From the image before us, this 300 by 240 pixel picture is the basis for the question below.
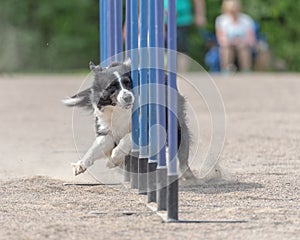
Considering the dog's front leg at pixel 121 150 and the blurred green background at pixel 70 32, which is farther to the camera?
the blurred green background at pixel 70 32

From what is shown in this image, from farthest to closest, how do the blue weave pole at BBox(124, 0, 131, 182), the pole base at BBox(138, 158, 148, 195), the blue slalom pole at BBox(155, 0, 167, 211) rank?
the blue weave pole at BBox(124, 0, 131, 182) < the pole base at BBox(138, 158, 148, 195) < the blue slalom pole at BBox(155, 0, 167, 211)

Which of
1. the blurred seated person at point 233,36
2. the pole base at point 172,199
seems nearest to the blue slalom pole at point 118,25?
the pole base at point 172,199

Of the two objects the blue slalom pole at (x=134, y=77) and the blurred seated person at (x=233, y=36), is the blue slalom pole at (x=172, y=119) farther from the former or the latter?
the blurred seated person at (x=233, y=36)

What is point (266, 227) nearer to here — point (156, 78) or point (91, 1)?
point (156, 78)

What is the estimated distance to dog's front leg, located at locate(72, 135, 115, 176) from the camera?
6.49 m

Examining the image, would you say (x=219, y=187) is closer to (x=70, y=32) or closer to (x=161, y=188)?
(x=161, y=188)

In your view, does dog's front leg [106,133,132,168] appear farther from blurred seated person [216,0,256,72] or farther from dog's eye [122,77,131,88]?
blurred seated person [216,0,256,72]

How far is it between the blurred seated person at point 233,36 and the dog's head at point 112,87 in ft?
42.7

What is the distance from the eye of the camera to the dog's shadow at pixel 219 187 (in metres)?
6.35

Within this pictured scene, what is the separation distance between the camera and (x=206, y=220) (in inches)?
205

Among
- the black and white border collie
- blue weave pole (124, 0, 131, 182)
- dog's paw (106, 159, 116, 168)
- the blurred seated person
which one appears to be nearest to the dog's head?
the black and white border collie

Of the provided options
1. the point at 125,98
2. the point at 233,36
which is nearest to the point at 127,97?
the point at 125,98

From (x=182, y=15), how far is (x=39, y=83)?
4535mm

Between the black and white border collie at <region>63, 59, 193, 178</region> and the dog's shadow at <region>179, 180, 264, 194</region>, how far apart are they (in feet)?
0.56
